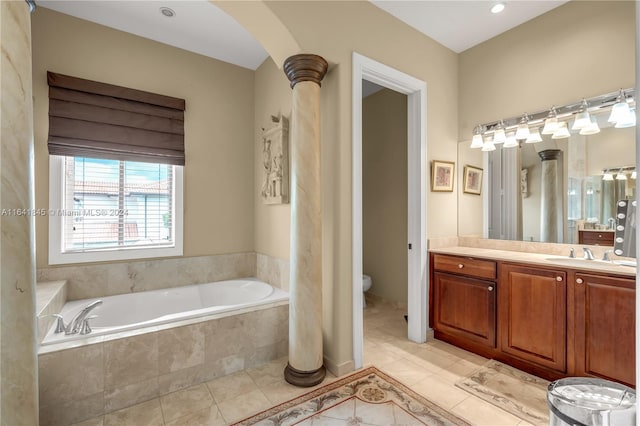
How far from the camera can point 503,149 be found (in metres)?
2.78

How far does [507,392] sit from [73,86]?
3990 mm

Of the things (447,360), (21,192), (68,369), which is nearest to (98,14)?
(21,192)

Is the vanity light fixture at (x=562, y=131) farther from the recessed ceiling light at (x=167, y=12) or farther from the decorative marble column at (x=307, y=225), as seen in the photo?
the recessed ceiling light at (x=167, y=12)

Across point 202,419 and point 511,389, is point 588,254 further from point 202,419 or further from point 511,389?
point 202,419

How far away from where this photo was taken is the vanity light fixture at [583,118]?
220 centimetres

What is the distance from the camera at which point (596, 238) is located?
221 cm

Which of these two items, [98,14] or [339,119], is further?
[98,14]

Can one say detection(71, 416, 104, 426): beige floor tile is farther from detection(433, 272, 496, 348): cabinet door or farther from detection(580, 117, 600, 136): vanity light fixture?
detection(580, 117, 600, 136): vanity light fixture

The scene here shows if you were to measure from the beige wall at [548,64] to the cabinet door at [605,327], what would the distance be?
118cm

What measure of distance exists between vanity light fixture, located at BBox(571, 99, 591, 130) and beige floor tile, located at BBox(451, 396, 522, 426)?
2.10 m

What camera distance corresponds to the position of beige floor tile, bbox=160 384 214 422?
1.73m

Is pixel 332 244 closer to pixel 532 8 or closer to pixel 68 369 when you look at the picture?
pixel 68 369

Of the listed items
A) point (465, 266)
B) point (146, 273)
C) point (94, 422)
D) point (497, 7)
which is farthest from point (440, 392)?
point (497, 7)

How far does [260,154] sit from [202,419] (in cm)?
243
